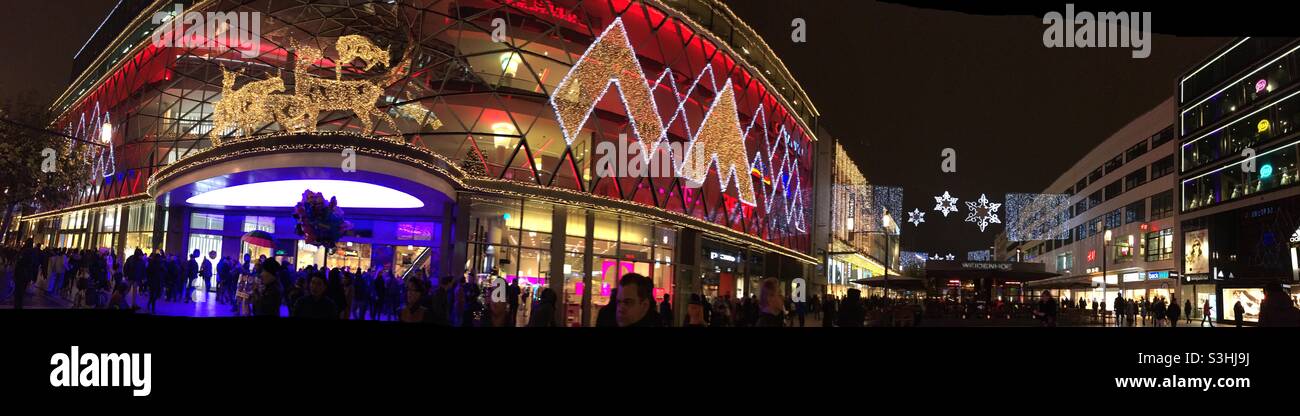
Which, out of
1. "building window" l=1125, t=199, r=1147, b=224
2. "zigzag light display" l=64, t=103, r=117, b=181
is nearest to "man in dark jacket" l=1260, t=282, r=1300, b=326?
"zigzag light display" l=64, t=103, r=117, b=181

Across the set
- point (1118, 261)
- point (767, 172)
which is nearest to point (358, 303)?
point (767, 172)

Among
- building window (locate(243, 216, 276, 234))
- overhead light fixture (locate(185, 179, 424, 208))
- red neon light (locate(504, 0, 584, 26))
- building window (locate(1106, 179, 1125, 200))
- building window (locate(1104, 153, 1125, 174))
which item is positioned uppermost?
building window (locate(1104, 153, 1125, 174))

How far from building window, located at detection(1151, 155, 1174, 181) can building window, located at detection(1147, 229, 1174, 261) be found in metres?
4.29

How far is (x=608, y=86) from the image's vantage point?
3225cm

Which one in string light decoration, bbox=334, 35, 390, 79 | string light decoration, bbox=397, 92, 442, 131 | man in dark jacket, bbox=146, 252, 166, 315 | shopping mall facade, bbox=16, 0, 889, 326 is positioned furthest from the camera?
string light decoration, bbox=397, 92, 442, 131

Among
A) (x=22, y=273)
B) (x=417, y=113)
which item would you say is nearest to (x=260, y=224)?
(x=417, y=113)

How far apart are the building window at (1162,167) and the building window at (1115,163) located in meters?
8.97

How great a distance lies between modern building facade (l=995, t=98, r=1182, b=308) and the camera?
62938 mm

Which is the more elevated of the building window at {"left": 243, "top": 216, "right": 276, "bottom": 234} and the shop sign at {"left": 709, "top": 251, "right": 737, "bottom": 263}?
the building window at {"left": 243, "top": 216, "right": 276, "bottom": 234}

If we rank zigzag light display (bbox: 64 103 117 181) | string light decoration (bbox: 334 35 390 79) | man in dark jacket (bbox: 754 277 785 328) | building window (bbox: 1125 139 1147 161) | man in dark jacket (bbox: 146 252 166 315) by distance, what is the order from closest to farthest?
man in dark jacket (bbox: 754 277 785 328)
man in dark jacket (bbox: 146 252 166 315)
string light decoration (bbox: 334 35 390 79)
zigzag light display (bbox: 64 103 117 181)
building window (bbox: 1125 139 1147 161)

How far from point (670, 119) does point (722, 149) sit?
200 inches

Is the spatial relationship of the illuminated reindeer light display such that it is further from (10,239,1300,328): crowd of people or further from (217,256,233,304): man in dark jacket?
(10,239,1300,328): crowd of people

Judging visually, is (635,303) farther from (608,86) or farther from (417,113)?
(608,86)
